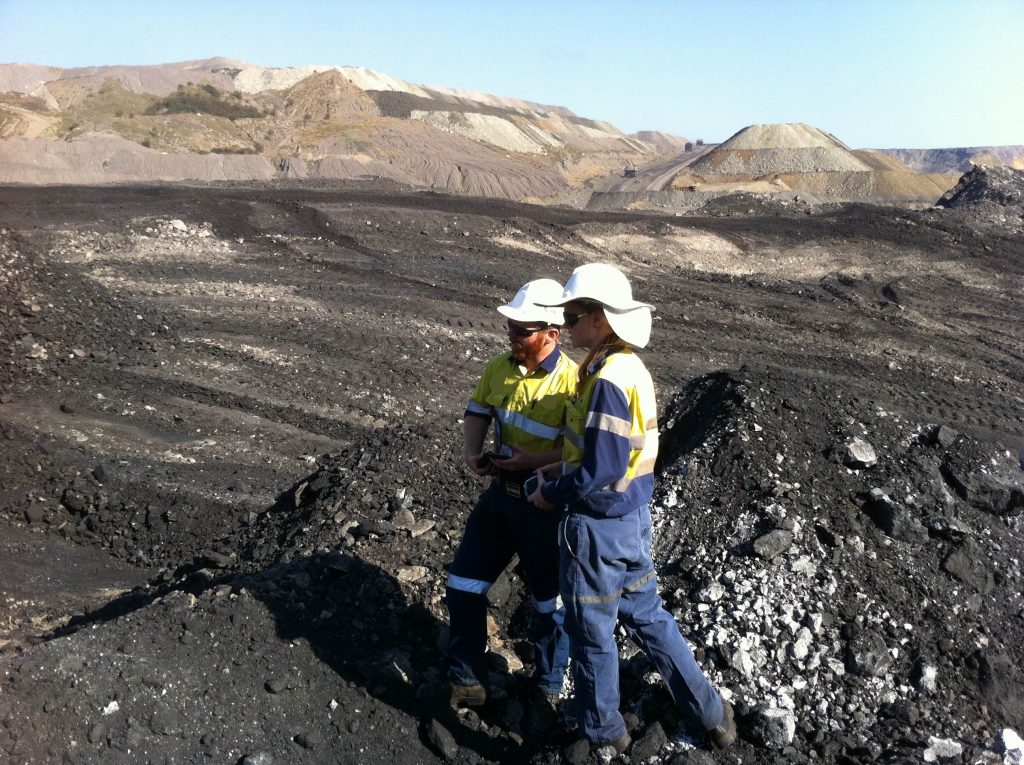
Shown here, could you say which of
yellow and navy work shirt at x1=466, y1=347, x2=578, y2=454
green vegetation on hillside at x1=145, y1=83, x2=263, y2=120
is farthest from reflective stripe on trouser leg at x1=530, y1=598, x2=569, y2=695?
green vegetation on hillside at x1=145, y1=83, x2=263, y2=120

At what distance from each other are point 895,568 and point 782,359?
27.5 ft

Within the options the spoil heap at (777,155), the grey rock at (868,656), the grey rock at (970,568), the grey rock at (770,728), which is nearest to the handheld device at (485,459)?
the grey rock at (770,728)

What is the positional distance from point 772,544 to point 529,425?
1.88 m

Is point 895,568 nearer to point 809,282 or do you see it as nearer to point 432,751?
point 432,751

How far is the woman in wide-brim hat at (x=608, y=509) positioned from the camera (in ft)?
11.2

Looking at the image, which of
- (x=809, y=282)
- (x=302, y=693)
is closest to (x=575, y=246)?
(x=809, y=282)

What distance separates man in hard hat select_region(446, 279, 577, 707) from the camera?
12.8 ft

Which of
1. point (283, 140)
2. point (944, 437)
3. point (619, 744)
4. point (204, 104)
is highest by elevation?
point (204, 104)

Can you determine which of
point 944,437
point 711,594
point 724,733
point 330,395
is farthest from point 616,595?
point 330,395

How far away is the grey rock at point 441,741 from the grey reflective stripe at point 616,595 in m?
1.04

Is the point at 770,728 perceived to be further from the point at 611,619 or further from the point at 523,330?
the point at 523,330

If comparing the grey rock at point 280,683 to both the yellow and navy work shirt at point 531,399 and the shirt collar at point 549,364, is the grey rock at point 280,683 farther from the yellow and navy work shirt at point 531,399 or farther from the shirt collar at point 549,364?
the shirt collar at point 549,364

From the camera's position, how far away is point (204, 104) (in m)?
43.8

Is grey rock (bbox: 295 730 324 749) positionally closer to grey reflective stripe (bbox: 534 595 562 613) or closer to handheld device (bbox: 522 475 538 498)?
grey reflective stripe (bbox: 534 595 562 613)
